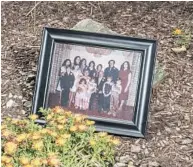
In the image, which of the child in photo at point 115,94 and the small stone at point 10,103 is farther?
the small stone at point 10,103

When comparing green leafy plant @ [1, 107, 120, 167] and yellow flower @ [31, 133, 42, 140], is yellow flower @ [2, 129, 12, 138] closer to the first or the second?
green leafy plant @ [1, 107, 120, 167]

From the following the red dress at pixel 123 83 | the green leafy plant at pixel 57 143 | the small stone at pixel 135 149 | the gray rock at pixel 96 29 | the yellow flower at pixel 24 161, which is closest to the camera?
the yellow flower at pixel 24 161

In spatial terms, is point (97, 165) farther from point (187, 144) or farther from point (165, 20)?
point (165, 20)

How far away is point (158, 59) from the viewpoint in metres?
4.40

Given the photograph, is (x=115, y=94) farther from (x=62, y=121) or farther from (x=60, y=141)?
(x=60, y=141)

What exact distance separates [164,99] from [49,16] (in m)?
1.69

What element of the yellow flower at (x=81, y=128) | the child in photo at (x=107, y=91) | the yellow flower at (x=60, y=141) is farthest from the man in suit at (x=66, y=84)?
the yellow flower at (x=60, y=141)

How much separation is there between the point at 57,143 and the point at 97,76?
97 centimetres

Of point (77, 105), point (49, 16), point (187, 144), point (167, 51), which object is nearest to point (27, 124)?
point (77, 105)

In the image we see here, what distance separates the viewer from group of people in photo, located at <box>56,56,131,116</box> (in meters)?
3.56

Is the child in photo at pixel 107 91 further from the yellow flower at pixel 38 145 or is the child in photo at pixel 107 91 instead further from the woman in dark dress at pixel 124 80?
the yellow flower at pixel 38 145

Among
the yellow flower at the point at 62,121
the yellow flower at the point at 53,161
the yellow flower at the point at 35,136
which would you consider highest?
the yellow flower at the point at 62,121

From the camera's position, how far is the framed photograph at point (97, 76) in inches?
139

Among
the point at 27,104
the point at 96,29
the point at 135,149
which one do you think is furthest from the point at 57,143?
the point at 96,29
